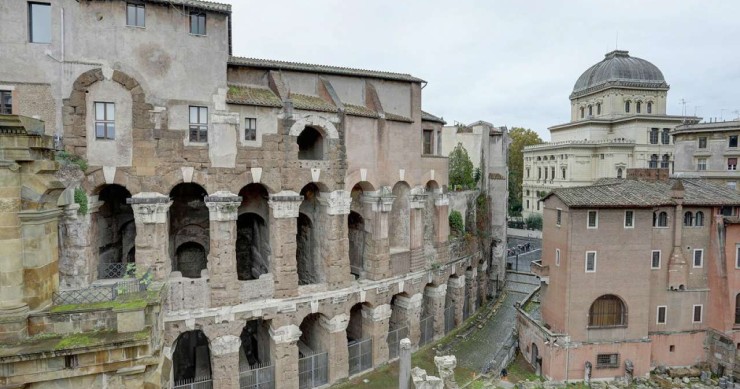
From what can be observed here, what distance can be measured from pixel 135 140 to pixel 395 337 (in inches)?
677

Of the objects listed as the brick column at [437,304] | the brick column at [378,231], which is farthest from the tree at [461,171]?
the brick column at [378,231]

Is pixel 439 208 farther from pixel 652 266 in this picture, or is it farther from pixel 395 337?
pixel 652 266

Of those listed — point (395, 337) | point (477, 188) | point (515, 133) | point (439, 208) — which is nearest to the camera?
point (395, 337)

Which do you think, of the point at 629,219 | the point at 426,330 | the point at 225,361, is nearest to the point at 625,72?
the point at 629,219

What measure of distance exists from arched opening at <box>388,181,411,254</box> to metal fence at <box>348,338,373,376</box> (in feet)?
19.2

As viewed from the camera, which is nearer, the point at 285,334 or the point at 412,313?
the point at 285,334

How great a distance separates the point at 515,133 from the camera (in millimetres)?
80875

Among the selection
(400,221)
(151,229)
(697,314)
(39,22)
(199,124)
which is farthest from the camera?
(400,221)

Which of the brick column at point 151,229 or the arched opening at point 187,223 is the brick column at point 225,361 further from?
the arched opening at point 187,223

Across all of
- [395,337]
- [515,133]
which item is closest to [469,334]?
[395,337]

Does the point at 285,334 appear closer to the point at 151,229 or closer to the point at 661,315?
the point at 151,229

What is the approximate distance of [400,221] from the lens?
2741cm

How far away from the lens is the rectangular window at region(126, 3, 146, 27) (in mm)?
19188

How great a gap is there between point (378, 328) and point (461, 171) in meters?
17.2
